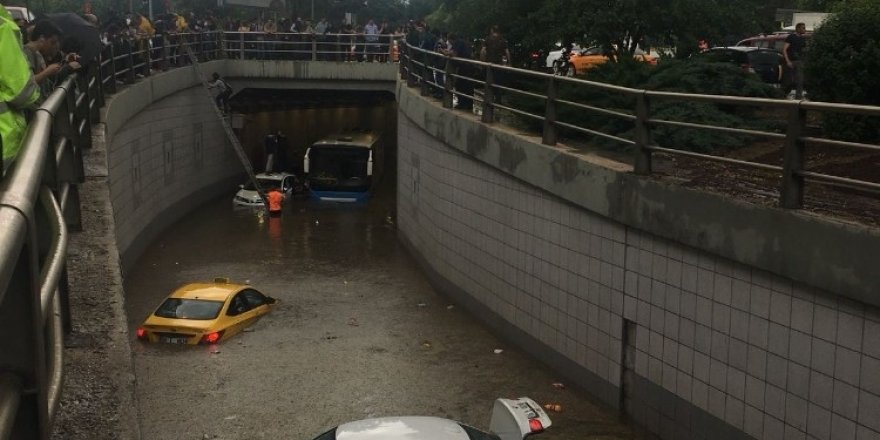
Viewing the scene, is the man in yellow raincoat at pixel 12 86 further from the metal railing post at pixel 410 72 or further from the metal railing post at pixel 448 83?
the metal railing post at pixel 410 72

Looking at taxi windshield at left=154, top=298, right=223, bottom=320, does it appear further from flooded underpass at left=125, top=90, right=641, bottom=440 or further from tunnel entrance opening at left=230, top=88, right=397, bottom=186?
tunnel entrance opening at left=230, top=88, right=397, bottom=186

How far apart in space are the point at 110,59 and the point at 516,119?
383 inches

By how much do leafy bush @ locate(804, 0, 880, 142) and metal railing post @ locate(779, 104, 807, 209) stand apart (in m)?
2.61

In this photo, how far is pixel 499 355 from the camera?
1599 cm

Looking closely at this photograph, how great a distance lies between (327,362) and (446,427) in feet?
22.7

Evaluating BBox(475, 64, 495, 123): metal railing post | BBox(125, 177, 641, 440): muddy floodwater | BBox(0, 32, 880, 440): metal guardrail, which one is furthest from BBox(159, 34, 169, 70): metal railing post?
BBox(475, 64, 495, 123): metal railing post

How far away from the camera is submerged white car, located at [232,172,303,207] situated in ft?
109

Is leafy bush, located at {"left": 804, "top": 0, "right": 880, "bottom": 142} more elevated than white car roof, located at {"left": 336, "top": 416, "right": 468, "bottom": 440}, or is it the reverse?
leafy bush, located at {"left": 804, "top": 0, "right": 880, "bottom": 142}

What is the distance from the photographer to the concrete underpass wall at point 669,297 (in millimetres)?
8891

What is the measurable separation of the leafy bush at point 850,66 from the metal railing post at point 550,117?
3352 mm

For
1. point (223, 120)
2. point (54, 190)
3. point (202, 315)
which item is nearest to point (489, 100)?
point (202, 315)

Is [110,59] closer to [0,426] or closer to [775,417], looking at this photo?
[775,417]

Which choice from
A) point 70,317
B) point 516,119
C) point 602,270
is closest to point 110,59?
point 516,119

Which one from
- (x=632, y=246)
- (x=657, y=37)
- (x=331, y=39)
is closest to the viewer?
(x=632, y=246)
